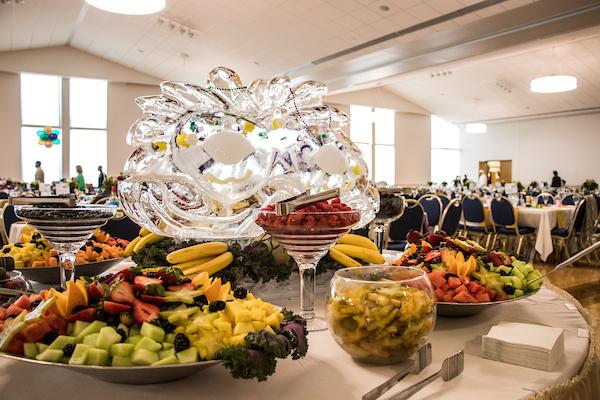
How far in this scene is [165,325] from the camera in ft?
2.23

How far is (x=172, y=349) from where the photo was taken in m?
0.65

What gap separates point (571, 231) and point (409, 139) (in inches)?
440

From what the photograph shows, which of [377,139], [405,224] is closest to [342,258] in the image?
[405,224]

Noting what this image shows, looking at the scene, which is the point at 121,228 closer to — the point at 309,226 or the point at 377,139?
the point at 309,226

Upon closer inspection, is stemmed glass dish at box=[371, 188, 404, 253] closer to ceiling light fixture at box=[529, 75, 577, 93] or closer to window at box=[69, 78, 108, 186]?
ceiling light fixture at box=[529, 75, 577, 93]

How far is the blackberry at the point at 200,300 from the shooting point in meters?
0.75

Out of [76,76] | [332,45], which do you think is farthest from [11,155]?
[332,45]

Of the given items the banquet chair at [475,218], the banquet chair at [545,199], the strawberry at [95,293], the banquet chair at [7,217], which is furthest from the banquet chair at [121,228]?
the banquet chair at [545,199]

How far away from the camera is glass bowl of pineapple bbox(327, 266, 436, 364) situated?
0.72 metres

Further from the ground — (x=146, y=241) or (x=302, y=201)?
(x=302, y=201)

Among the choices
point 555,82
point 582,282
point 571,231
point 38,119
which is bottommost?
point 582,282

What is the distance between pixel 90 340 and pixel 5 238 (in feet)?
10.9

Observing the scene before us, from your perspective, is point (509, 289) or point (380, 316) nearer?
point (380, 316)

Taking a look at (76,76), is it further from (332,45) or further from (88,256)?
(88,256)
